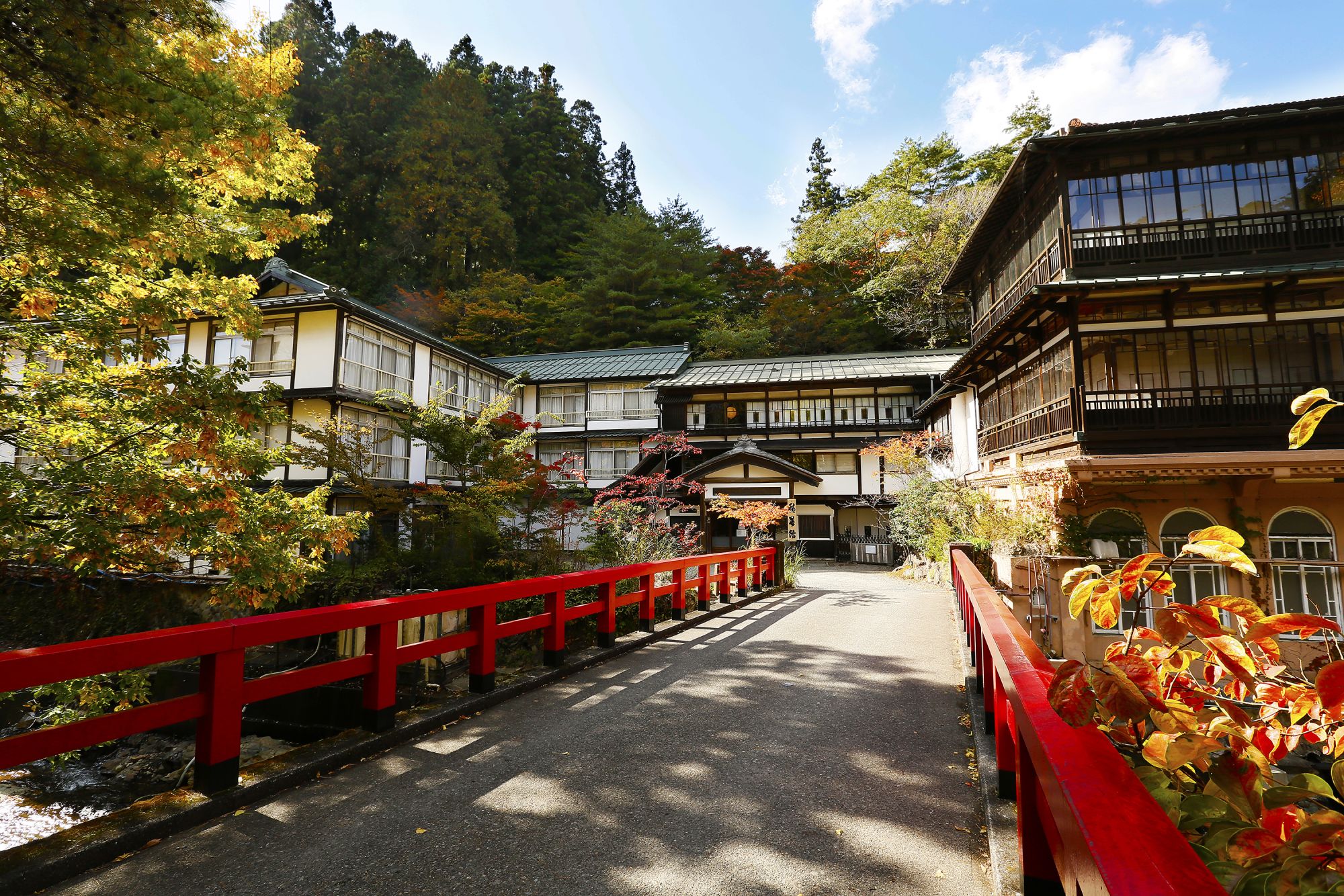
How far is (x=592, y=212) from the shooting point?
4053 cm

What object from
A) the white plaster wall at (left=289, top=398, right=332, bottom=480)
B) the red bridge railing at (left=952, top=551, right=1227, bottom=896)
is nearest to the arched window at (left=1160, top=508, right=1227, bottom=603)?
the red bridge railing at (left=952, top=551, right=1227, bottom=896)

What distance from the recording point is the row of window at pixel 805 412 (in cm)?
2494

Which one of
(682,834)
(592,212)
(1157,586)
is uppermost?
(592,212)

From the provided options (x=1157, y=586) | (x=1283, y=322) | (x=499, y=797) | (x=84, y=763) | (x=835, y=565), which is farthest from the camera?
(x=835, y=565)

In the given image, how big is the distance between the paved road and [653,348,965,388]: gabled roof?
20058 millimetres

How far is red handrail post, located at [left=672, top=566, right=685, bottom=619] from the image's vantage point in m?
8.95

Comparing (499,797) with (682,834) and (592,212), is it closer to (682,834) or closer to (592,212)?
(682,834)

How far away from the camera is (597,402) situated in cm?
2891

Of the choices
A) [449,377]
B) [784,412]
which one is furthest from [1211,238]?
[449,377]

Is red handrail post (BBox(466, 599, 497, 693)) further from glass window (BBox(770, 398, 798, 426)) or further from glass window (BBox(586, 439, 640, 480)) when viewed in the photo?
glass window (BBox(586, 439, 640, 480))

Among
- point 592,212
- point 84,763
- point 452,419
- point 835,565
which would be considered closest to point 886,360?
point 835,565

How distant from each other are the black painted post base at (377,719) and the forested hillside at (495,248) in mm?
29481

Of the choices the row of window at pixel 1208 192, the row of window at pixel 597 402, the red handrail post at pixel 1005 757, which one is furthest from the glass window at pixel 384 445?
the red handrail post at pixel 1005 757

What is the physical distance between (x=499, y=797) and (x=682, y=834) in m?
1.06
